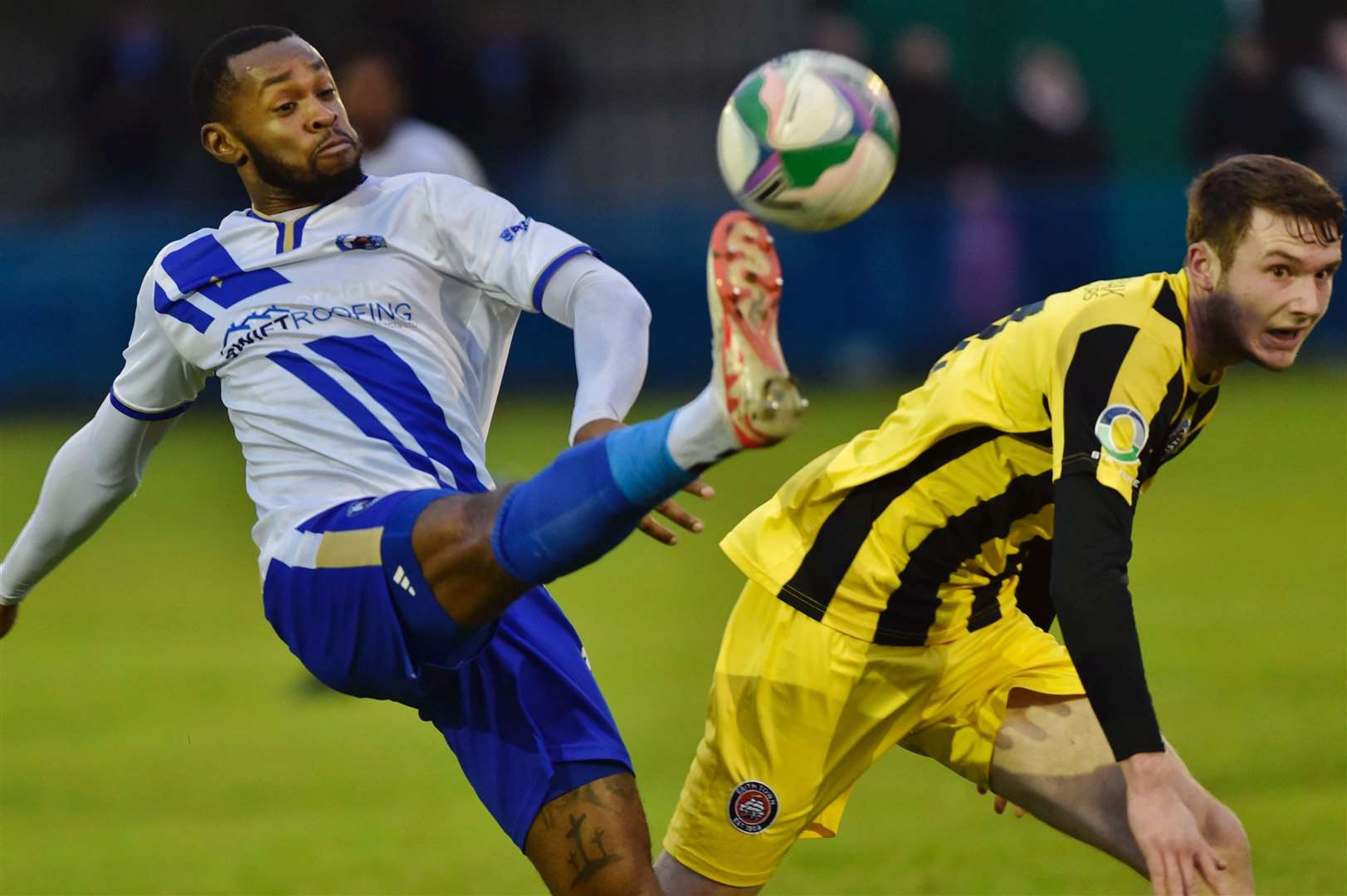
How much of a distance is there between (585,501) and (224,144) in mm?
1662

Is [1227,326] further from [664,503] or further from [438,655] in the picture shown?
[438,655]

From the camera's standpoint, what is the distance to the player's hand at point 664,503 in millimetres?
4312

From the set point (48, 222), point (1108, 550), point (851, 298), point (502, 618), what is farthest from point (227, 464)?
point (1108, 550)

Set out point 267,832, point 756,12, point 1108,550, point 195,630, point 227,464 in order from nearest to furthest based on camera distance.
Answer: point 1108,550, point 267,832, point 195,630, point 227,464, point 756,12

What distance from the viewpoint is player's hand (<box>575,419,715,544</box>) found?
4.31 m

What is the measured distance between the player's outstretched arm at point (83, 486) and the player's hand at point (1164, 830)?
2.70m

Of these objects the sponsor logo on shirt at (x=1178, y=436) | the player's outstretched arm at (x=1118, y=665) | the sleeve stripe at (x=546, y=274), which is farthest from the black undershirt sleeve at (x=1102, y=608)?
the sleeve stripe at (x=546, y=274)

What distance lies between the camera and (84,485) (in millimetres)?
5246

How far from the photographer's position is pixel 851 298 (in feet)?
57.8

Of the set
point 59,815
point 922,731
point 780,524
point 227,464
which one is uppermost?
point 780,524

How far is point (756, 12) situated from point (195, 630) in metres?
12.5

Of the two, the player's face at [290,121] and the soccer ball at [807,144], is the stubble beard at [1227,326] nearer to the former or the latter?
the soccer ball at [807,144]

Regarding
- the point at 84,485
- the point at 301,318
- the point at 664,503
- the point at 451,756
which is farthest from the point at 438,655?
the point at 451,756

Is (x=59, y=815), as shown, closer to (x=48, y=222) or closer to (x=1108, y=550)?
(x=1108, y=550)
